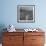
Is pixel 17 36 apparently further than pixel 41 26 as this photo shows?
No

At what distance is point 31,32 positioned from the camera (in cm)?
368

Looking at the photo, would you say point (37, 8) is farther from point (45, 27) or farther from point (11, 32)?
point (11, 32)

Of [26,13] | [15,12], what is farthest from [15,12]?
[26,13]

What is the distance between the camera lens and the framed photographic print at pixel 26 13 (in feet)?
13.6

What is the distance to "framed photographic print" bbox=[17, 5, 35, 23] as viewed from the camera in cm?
416

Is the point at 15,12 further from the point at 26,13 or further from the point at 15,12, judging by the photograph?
the point at 26,13

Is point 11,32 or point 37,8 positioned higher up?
point 37,8

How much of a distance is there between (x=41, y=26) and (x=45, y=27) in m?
0.14

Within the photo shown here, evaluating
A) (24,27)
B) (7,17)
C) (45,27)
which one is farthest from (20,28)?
(45,27)

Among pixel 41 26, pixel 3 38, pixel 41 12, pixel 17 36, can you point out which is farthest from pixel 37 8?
pixel 3 38

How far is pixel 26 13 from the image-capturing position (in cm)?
421

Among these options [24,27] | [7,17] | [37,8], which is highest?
[37,8]

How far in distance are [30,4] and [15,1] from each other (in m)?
0.50

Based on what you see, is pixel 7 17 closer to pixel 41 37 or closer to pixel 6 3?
pixel 6 3
